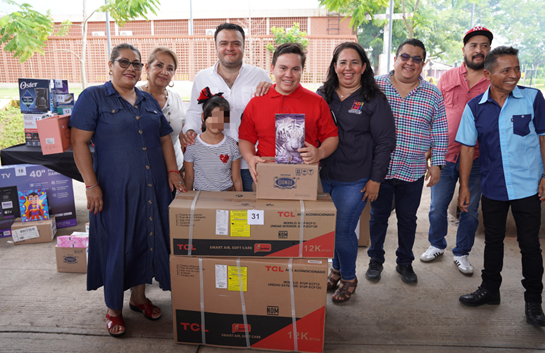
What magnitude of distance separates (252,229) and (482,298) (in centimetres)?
173

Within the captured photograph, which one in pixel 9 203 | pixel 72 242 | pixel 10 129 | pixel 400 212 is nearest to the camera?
pixel 400 212

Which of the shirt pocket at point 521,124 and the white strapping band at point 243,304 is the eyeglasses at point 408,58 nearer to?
the shirt pocket at point 521,124

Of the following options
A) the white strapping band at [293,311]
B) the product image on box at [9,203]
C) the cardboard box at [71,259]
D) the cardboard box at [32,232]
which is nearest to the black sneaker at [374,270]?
the white strapping band at [293,311]

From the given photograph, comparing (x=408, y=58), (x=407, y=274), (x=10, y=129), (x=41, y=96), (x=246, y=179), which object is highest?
(x=408, y=58)

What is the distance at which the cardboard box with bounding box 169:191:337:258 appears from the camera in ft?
6.05

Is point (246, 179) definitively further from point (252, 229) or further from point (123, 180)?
point (123, 180)

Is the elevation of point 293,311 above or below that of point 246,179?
below

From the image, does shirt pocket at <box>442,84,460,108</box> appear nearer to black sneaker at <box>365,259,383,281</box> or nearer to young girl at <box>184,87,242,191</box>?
black sneaker at <box>365,259,383,281</box>

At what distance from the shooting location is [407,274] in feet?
9.28

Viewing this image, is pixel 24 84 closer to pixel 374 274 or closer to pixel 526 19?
pixel 374 274

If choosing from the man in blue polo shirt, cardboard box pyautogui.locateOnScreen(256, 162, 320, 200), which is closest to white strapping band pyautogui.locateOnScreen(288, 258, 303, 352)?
cardboard box pyautogui.locateOnScreen(256, 162, 320, 200)

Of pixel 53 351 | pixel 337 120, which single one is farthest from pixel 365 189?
pixel 53 351

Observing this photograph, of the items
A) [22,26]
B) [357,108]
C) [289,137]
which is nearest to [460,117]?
[357,108]

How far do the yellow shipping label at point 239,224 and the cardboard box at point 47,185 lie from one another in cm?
289
